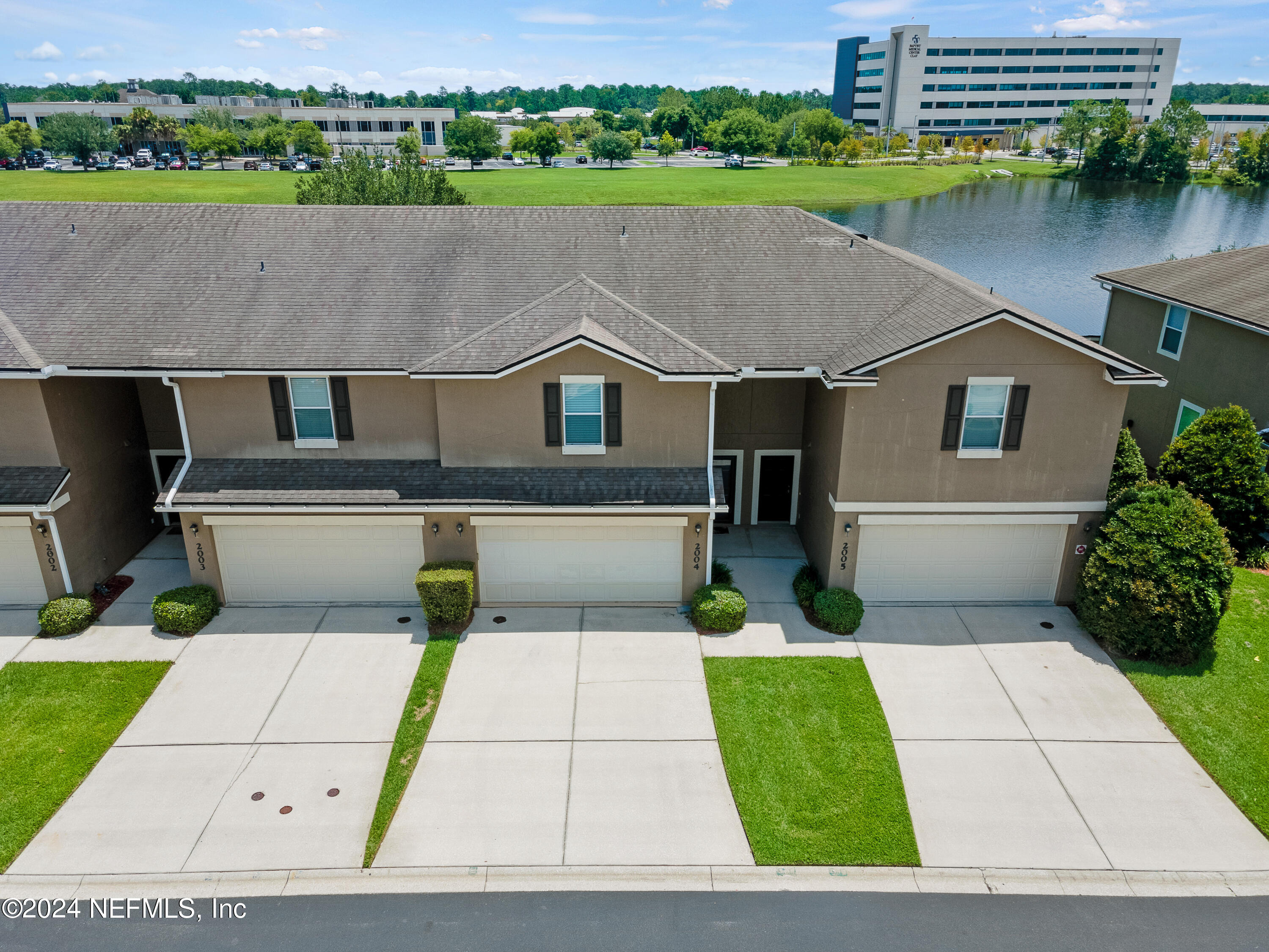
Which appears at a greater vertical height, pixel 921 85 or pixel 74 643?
pixel 921 85

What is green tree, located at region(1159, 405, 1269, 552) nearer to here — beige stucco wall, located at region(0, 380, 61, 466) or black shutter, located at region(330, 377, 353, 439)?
black shutter, located at region(330, 377, 353, 439)

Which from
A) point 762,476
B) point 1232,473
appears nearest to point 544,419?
point 762,476

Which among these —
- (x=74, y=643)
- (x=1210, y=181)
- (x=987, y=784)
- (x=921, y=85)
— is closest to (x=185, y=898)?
(x=74, y=643)

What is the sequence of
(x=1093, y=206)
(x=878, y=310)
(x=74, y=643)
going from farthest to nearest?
(x=1093, y=206) < (x=878, y=310) < (x=74, y=643)

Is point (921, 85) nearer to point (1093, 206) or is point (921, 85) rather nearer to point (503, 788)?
point (1093, 206)

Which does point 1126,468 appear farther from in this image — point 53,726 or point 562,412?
point 53,726

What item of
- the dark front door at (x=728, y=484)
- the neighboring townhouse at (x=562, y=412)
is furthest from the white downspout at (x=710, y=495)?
the dark front door at (x=728, y=484)
